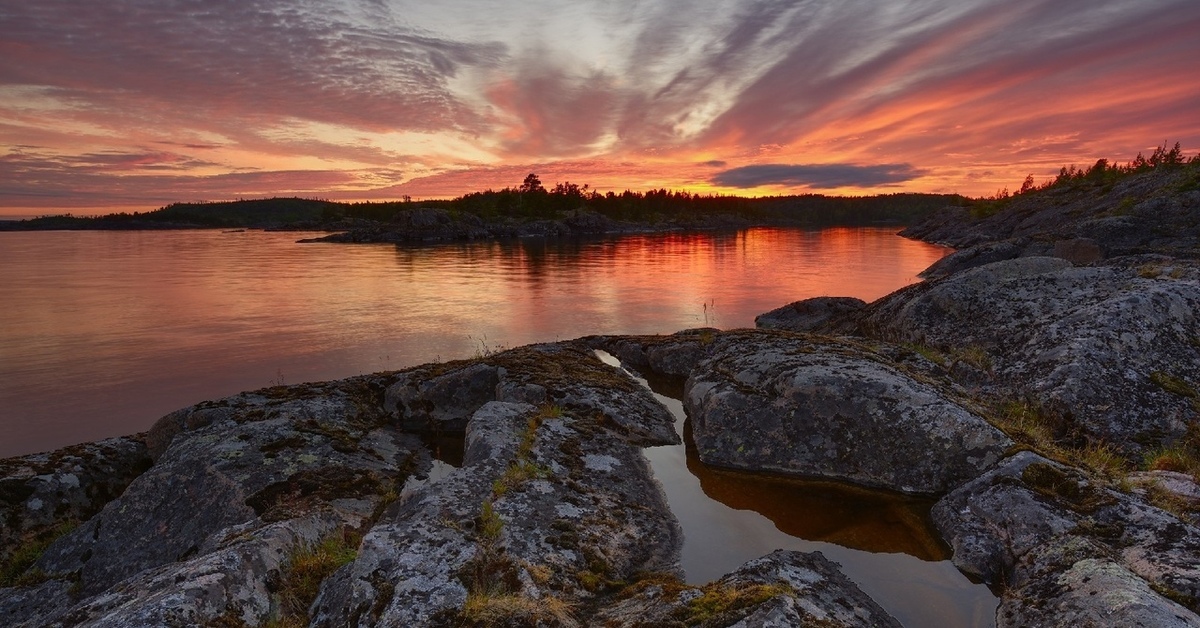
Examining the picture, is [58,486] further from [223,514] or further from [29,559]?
[223,514]

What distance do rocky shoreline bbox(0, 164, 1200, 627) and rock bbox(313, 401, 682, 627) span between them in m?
0.03

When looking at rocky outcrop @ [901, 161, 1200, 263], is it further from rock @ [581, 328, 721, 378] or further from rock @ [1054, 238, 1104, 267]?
rock @ [581, 328, 721, 378]

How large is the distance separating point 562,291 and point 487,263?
27813mm

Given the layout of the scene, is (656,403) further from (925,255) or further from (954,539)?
(925,255)

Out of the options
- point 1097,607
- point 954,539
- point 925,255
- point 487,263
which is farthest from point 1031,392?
point 925,255

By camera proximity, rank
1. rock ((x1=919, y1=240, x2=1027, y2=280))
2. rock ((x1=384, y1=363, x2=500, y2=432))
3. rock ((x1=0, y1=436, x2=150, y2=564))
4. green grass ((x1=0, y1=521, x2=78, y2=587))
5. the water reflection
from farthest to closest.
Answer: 1. rock ((x1=919, y1=240, x2=1027, y2=280))
2. rock ((x1=384, y1=363, x2=500, y2=432))
3. rock ((x1=0, y1=436, x2=150, y2=564))
4. green grass ((x1=0, y1=521, x2=78, y2=587))
5. the water reflection

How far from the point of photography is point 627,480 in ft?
31.0

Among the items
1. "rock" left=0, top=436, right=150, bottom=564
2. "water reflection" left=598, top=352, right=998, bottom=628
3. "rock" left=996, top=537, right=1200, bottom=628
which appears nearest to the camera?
"rock" left=996, top=537, right=1200, bottom=628

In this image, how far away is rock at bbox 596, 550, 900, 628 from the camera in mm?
5176

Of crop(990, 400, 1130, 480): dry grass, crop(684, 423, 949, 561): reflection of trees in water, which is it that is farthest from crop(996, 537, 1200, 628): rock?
crop(990, 400, 1130, 480): dry grass

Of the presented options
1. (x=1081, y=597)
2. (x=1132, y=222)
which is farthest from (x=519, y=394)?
(x=1132, y=222)

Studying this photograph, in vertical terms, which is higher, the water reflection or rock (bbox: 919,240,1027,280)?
rock (bbox: 919,240,1027,280)

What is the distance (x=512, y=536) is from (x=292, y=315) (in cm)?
3248

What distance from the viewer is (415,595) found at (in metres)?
5.60
